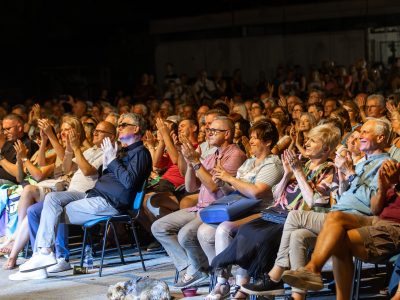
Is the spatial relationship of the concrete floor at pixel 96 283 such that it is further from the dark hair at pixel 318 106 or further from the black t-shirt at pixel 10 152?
the dark hair at pixel 318 106

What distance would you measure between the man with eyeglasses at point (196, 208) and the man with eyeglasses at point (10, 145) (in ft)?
8.60

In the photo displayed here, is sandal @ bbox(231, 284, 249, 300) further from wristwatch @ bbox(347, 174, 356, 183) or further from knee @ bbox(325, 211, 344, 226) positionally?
wristwatch @ bbox(347, 174, 356, 183)

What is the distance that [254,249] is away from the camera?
22.9 ft

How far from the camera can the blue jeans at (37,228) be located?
9023 mm

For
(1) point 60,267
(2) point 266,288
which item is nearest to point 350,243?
(2) point 266,288

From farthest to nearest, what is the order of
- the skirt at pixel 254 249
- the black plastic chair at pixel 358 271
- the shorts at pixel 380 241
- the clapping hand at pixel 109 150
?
the clapping hand at pixel 109 150 < the skirt at pixel 254 249 < the black plastic chair at pixel 358 271 < the shorts at pixel 380 241

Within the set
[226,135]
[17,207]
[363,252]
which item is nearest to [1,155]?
[17,207]

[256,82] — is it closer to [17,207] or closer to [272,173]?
[17,207]

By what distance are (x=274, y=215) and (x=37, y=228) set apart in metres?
2.83

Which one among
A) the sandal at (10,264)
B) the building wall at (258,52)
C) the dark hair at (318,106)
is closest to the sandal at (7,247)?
the sandal at (10,264)

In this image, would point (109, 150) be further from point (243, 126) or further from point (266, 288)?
point (266, 288)

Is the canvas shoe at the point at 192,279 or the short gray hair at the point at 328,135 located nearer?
the short gray hair at the point at 328,135

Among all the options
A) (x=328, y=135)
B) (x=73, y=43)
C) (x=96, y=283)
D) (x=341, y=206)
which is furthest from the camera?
(x=73, y=43)

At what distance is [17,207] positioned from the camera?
9.77 meters
